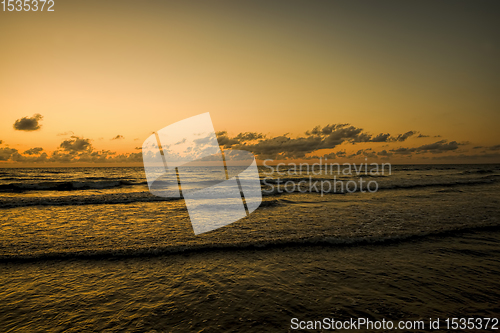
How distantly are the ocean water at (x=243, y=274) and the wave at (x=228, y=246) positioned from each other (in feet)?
0.09

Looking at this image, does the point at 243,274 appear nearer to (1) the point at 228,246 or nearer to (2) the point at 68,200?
(1) the point at 228,246

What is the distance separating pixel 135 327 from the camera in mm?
3191

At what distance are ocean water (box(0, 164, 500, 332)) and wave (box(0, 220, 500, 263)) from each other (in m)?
0.03

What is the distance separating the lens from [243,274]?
15.4 feet

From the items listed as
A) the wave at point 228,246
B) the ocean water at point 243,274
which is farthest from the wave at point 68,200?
the wave at point 228,246

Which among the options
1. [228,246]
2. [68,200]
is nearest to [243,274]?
[228,246]

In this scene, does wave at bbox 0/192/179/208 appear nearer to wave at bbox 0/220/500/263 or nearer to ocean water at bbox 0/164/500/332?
ocean water at bbox 0/164/500/332

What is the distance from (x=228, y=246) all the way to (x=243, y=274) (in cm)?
153

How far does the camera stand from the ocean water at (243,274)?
3.43 metres

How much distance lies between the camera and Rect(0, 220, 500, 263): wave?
5512mm

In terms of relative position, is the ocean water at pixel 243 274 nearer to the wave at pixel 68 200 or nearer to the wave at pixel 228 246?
the wave at pixel 228 246

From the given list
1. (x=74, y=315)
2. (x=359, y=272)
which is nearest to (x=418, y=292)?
(x=359, y=272)

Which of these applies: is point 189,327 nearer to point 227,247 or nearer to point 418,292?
point 227,247

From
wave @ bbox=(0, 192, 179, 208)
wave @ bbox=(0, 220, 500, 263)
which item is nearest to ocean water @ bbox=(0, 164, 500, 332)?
wave @ bbox=(0, 220, 500, 263)
